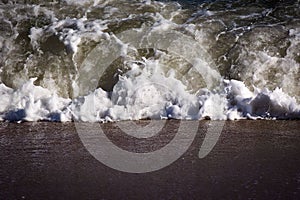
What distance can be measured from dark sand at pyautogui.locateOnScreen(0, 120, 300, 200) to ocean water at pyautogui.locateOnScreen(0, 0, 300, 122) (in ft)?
1.40

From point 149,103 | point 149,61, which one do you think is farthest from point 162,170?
point 149,61

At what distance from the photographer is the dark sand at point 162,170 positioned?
302 centimetres

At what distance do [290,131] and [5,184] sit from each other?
2141 millimetres

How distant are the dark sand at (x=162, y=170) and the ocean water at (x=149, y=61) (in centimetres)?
43

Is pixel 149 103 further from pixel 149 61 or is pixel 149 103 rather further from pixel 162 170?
pixel 162 170

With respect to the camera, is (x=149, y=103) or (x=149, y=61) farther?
(x=149, y=61)

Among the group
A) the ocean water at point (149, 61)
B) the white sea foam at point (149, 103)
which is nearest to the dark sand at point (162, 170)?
the white sea foam at point (149, 103)

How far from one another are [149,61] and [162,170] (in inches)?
78.3

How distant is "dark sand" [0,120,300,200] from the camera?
3018 millimetres

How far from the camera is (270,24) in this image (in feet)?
18.2

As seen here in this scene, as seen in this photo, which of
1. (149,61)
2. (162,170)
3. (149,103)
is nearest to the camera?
(162,170)

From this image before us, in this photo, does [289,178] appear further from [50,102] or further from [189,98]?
[50,102]

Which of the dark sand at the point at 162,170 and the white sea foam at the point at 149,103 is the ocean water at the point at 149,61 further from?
the dark sand at the point at 162,170

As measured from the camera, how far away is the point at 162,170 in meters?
3.37
